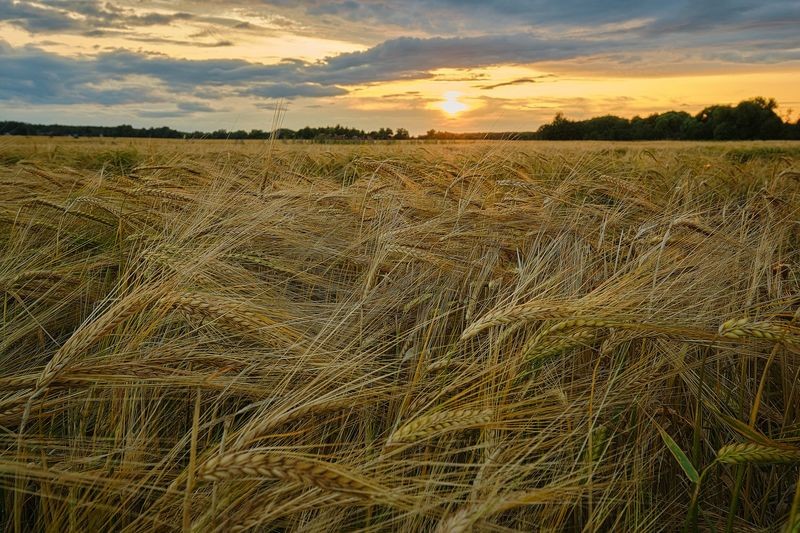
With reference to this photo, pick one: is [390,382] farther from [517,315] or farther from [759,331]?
[759,331]

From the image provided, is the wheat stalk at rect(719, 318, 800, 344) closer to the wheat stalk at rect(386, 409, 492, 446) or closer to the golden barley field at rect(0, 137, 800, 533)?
the golden barley field at rect(0, 137, 800, 533)

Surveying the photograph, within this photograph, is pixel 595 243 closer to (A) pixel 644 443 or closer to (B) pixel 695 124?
(A) pixel 644 443

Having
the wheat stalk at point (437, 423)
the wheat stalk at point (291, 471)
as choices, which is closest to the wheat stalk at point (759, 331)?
the wheat stalk at point (437, 423)

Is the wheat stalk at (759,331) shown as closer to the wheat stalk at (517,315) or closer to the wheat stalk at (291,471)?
the wheat stalk at (517,315)

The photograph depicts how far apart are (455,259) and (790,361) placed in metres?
1.08

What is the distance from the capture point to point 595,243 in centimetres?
221

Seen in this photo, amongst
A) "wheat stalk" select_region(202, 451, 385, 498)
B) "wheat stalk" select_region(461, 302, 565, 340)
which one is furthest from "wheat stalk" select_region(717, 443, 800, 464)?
"wheat stalk" select_region(202, 451, 385, 498)

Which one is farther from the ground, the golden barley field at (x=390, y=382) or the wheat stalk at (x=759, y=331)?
the wheat stalk at (x=759, y=331)

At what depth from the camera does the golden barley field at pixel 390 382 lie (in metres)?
0.96

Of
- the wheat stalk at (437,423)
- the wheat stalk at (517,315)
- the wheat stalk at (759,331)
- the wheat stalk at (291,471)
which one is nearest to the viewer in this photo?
the wheat stalk at (291,471)

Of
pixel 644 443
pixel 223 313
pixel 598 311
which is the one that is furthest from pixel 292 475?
pixel 644 443

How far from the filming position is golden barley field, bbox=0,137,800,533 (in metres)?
0.96

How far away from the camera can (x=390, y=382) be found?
1333 millimetres

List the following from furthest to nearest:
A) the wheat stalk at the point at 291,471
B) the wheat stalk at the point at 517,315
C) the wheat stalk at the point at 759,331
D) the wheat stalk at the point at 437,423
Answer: the wheat stalk at the point at 517,315
the wheat stalk at the point at 759,331
the wheat stalk at the point at 437,423
the wheat stalk at the point at 291,471
